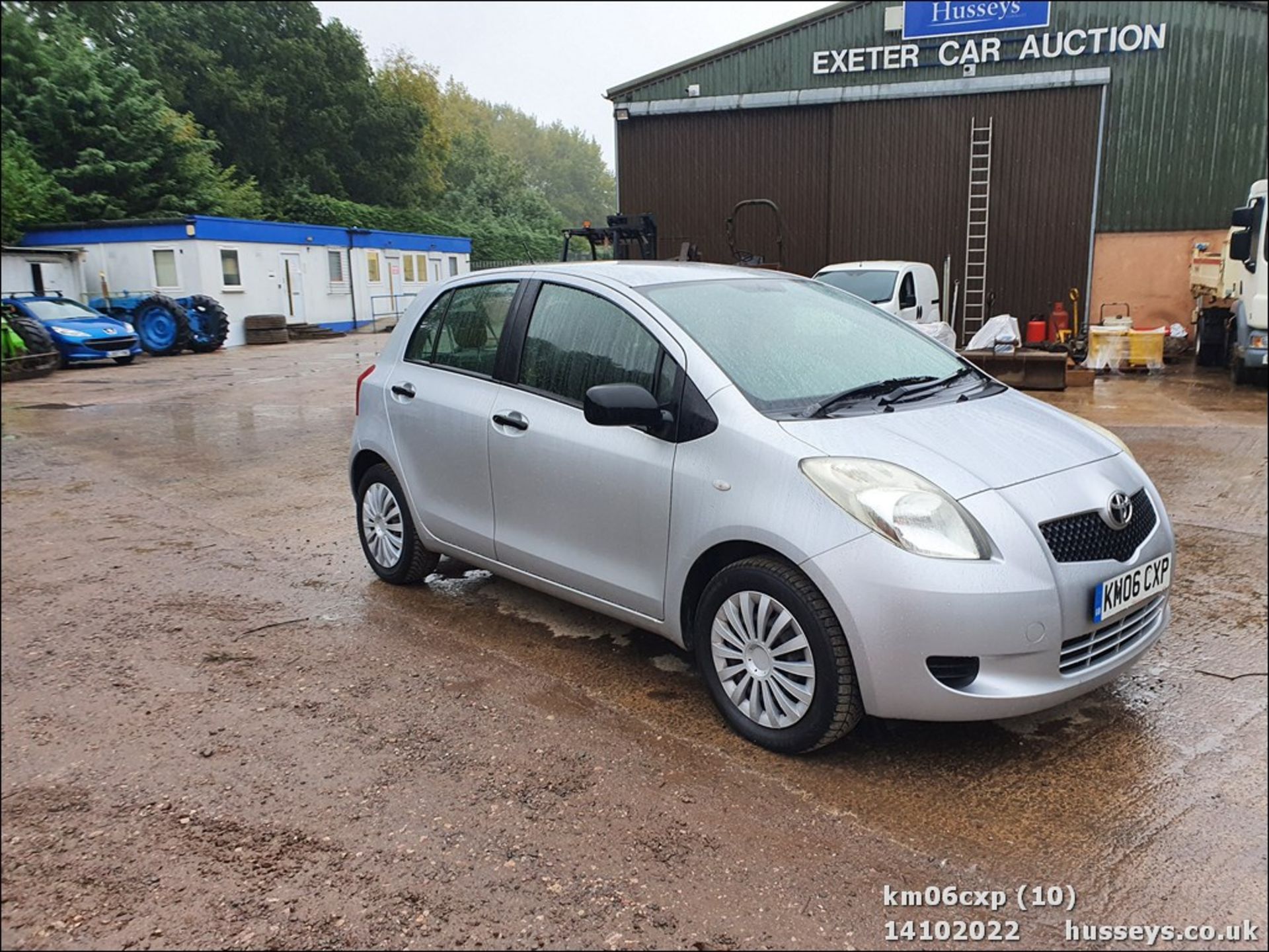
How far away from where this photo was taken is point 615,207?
20844 mm

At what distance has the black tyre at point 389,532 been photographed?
4977 millimetres

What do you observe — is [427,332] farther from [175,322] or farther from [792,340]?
[175,322]

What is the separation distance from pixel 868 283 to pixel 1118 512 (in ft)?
33.3

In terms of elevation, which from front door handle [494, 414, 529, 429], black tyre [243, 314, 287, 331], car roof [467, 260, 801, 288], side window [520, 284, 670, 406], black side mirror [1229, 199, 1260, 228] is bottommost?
black tyre [243, 314, 287, 331]

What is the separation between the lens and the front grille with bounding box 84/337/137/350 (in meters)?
16.0

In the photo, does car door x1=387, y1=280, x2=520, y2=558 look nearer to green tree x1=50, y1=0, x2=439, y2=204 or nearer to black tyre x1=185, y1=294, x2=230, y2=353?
green tree x1=50, y1=0, x2=439, y2=204

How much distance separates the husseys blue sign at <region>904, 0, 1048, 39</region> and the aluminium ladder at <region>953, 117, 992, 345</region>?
1556mm

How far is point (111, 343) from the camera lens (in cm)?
1708

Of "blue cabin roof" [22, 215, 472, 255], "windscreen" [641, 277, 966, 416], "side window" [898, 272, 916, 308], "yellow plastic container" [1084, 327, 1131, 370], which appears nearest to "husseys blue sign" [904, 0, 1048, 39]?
"yellow plastic container" [1084, 327, 1131, 370]

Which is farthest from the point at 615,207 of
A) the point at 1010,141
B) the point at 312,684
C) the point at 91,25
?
the point at 91,25

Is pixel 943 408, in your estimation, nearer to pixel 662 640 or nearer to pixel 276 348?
pixel 662 640

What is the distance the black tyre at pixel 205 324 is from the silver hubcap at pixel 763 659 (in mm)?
21308

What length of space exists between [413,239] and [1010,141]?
2252cm

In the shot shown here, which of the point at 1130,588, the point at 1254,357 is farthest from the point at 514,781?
the point at 1254,357
